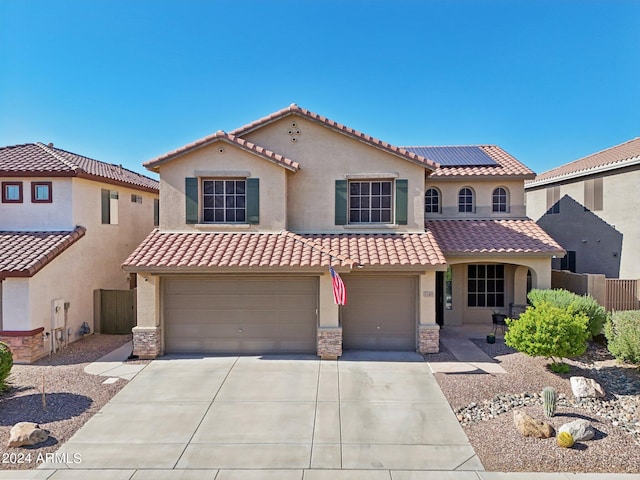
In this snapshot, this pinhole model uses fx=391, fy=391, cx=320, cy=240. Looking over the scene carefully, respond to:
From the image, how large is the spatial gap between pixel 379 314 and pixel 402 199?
160 inches

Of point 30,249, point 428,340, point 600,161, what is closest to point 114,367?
point 30,249

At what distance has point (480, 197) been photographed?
17.0 metres

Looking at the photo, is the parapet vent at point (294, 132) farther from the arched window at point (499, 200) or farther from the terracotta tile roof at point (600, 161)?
the terracotta tile roof at point (600, 161)

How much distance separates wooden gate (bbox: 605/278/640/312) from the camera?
13812mm

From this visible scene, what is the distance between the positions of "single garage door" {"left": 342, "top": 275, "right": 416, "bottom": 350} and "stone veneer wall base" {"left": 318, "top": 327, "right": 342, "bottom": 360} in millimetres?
817

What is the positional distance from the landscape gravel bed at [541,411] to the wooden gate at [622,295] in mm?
2531

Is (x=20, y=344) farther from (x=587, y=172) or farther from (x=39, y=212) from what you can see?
(x=587, y=172)

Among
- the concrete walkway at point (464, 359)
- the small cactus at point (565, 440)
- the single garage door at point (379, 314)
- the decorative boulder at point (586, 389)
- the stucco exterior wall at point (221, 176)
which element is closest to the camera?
the small cactus at point (565, 440)

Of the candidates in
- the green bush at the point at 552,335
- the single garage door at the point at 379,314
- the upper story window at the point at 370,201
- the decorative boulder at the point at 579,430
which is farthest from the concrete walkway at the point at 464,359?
the upper story window at the point at 370,201

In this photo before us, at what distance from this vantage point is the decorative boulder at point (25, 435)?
7.18 m

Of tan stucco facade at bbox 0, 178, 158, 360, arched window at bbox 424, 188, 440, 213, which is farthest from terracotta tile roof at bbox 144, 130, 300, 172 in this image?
arched window at bbox 424, 188, 440, 213

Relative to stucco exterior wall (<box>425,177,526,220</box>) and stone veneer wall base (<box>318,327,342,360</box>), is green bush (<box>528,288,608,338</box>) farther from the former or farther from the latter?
stone veneer wall base (<box>318,327,342,360</box>)

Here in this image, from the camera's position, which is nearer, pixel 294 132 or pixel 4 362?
pixel 4 362

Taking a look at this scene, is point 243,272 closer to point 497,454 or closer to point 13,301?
point 13,301
